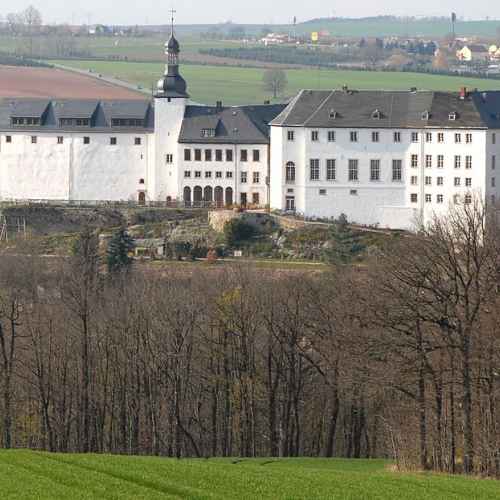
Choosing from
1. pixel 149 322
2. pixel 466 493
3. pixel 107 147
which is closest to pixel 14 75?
pixel 107 147

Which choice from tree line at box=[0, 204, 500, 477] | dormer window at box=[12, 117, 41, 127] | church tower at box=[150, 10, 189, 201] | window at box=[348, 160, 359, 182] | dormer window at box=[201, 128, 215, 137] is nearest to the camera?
tree line at box=[0, 204, 500, 477]

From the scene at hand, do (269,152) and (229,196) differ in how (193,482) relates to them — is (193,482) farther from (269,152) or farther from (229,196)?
(229,196)

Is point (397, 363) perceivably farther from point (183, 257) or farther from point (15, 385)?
point (183, 257)

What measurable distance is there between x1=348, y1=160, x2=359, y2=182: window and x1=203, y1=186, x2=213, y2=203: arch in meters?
8.83

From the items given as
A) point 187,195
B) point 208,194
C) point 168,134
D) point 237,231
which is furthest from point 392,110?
point 168,134

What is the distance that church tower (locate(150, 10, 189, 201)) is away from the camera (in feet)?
320

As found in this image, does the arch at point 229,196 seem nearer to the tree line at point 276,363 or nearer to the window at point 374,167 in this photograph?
the window at point 374,167

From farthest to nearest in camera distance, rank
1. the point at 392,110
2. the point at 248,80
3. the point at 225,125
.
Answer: the point at 248,80, the point at 225,125, the point at 392,110

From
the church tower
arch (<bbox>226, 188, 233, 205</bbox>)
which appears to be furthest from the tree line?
the church tower

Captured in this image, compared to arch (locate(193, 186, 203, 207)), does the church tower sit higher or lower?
higher

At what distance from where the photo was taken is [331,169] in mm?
91750

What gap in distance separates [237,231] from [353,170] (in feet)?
21.3

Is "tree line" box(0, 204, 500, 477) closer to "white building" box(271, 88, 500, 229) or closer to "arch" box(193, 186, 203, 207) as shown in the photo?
"white building" box(271, 88, 500, 229)

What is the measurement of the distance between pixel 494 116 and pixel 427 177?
175 inches
